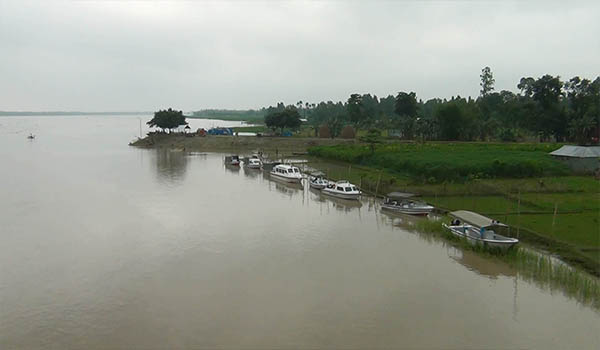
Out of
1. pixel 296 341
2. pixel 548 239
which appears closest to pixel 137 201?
pixel 296 341

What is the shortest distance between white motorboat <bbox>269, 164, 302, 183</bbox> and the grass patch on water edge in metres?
24.6

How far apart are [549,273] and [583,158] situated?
2712cm

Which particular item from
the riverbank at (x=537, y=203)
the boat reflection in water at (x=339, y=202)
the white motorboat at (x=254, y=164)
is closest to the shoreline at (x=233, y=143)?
the white motorboat at (x=254, y=164)

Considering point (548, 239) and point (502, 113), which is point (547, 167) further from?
point (502, 113)

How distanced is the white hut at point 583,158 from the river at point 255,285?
20964 mm

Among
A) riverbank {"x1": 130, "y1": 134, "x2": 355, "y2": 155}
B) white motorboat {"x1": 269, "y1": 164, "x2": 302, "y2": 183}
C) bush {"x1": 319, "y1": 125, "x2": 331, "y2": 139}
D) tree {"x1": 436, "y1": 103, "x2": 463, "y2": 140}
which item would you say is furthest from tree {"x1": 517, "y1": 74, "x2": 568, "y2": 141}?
white motorboat {"x1": 269, "y1": 164, "x2": 302, "y2": 183}

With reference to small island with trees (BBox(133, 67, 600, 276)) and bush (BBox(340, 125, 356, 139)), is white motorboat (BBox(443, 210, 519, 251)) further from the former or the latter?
bush (BBox(340, 125, 356, 139))

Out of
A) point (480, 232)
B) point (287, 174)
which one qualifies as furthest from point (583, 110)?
point (480, 232)

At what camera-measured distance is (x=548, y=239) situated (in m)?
24.6

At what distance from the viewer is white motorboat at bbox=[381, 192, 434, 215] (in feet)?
107

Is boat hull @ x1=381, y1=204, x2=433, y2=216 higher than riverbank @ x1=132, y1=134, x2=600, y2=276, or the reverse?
riverbank @ x1=132, y1=134, x2=600, y2=276

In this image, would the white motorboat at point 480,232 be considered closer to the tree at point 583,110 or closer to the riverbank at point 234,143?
the tree at point 583,110

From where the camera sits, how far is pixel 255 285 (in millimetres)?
21062

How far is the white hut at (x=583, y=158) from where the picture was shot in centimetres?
4273
